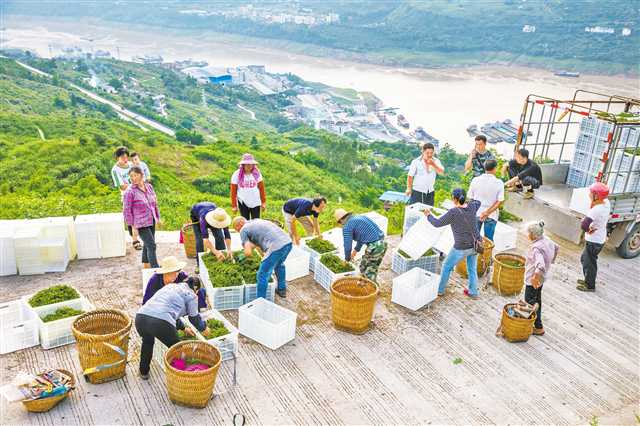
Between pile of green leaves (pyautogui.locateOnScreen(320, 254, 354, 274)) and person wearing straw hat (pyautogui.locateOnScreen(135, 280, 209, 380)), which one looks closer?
person wearing straw hat (pyautogui.locateOnScreen(135, 280, 209, 380))

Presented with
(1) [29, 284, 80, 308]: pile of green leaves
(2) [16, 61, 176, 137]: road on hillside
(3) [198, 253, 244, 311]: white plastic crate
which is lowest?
(2) [16, 61, 176, 137]: road on hillside

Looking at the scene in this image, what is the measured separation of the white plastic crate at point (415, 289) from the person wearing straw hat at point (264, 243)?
1.62 metres

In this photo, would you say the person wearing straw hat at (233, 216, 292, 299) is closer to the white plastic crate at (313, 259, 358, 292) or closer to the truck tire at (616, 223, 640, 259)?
the white plastic crate at (313, 259, 358, 292)

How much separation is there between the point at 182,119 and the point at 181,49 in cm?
4690

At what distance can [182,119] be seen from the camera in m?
54.2

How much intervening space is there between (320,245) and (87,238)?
330 cm

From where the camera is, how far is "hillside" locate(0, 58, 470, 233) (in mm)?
14953

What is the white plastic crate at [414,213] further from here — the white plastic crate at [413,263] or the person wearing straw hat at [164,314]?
the person wearing straw hat at [164,314]

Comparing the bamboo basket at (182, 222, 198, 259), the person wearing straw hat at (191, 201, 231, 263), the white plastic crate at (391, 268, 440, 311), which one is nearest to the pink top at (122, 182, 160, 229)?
the person wearing straw hat at (191, 201, 231, 263)

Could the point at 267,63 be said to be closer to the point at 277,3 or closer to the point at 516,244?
the point at 277,3

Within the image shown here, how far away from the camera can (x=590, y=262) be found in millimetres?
7516

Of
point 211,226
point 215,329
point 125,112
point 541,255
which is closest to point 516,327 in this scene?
point 541,255

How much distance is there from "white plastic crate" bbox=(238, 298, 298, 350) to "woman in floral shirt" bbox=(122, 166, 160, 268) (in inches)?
71.7

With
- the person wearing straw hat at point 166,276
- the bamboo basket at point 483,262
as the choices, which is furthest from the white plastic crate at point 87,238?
the bamboo basket at point 483,262
